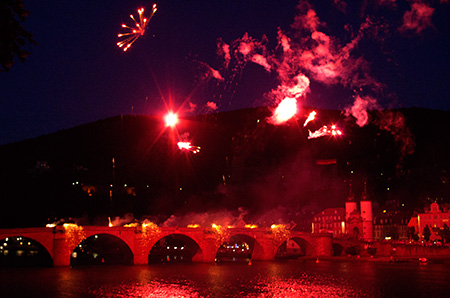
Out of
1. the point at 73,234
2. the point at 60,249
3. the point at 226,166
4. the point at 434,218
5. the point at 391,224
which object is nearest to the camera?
→ the point at 60,249

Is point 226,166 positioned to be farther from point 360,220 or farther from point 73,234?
point 73,234

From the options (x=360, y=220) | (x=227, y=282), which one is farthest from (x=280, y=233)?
(x=227, y=282)

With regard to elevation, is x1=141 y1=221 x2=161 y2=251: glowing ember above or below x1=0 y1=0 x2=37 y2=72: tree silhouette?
below

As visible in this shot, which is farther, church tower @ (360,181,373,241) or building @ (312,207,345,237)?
building @ (312,207,345,237)

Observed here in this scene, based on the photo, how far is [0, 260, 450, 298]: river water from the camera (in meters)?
43.4

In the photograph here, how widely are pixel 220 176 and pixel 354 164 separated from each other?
149ft

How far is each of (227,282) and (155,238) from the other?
82.1ft

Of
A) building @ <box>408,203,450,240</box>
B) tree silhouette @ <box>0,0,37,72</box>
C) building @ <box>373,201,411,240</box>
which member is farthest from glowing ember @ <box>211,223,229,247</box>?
tree silhouette @ <box>0,0,37,72</box>

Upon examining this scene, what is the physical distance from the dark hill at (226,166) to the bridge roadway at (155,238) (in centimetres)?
5437

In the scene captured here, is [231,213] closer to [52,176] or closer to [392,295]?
[52,176]

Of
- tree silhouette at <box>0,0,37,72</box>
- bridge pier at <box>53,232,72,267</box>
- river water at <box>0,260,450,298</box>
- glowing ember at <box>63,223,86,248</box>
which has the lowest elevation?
river water at <box>0,260,450,298</box>

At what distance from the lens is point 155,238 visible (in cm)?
7419

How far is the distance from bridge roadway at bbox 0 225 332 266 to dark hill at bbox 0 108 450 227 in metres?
54.4

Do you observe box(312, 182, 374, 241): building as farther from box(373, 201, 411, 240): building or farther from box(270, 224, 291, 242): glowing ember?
box(270, 224, 291, 242): glowing ember
